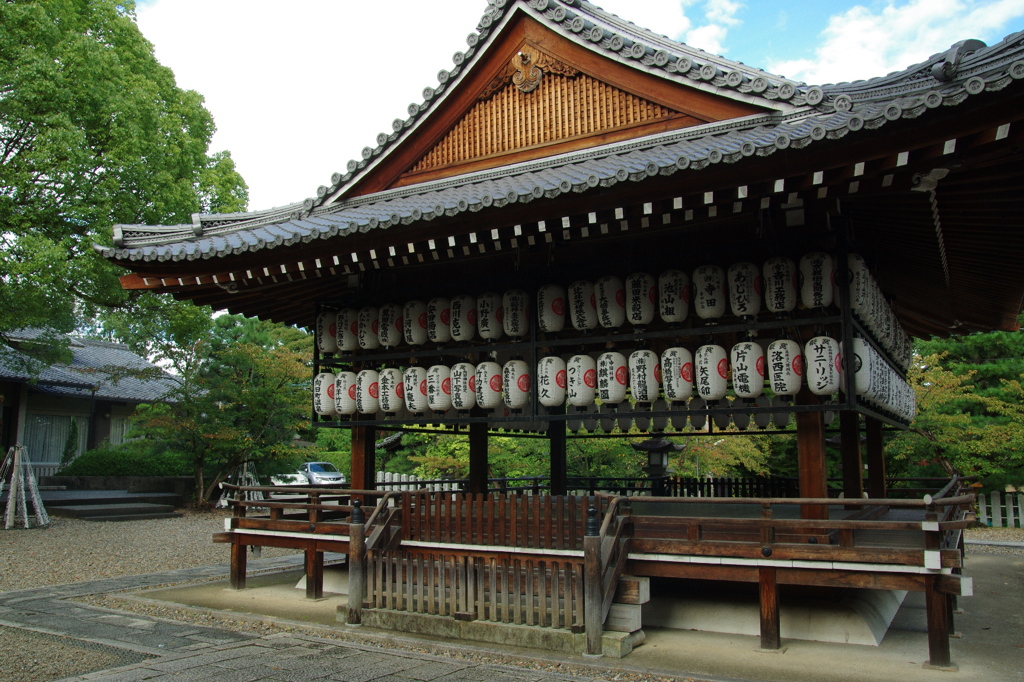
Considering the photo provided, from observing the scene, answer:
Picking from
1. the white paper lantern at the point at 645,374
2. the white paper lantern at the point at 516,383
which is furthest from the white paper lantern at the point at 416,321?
the white paper lantern at the point at 645,374

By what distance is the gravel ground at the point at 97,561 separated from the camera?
6953mm

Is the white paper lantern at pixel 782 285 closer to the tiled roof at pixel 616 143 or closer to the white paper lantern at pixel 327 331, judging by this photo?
the tiled roof at pixel 616 143

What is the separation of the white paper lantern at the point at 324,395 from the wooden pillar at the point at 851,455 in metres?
7.16

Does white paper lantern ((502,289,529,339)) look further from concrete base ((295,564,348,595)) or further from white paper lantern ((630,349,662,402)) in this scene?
concrete base ((295,564,348,595))

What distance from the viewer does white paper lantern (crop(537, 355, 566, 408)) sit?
9.00m

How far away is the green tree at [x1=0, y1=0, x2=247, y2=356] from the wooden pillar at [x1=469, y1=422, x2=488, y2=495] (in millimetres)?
10070

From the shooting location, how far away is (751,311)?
7.98 m

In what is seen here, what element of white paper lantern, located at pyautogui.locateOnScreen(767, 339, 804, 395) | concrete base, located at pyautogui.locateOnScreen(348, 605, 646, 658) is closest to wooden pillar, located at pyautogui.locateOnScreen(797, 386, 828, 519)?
white paper lantern, located at pyautogui.locateOnScreen(767, 339, 804, 395)

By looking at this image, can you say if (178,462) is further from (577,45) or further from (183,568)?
(577,45)

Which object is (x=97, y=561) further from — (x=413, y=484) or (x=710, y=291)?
(x=710, y=291)

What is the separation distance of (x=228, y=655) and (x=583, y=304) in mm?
5381

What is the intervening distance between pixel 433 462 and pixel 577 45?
49.0 feet

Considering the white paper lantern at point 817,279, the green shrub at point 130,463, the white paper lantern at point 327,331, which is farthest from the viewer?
the green shrub at point 130,463

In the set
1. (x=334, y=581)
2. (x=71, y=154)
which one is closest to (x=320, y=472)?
(x=71, y=154)
